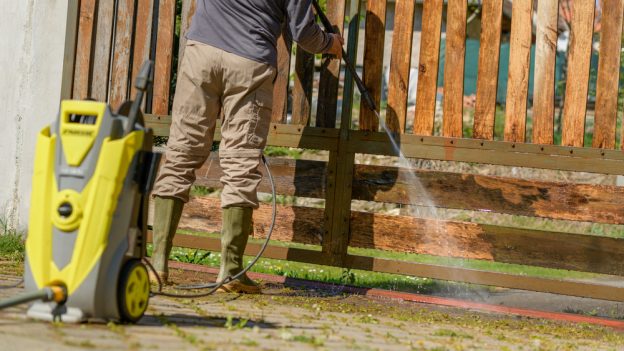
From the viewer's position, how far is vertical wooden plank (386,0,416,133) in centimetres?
582

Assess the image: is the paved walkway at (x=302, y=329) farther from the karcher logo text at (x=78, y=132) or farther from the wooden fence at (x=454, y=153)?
the karcher logo text at (x=78, y=132)

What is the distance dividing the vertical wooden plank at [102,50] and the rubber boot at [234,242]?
1772mm

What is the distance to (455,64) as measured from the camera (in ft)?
18.9

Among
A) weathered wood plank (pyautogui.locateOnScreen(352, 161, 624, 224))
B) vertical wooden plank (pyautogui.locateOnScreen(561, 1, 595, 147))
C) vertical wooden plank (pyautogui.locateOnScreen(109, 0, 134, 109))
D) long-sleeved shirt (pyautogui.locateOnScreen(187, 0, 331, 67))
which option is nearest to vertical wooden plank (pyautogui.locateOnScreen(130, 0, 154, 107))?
vertical wooden plank (pyautogui.locateOnScreen(109, 0, 134, 109))

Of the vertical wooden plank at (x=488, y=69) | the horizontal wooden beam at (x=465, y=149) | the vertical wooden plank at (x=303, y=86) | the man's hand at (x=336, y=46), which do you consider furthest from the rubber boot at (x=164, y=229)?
the vertical wooden plank at (x=488, y=69)

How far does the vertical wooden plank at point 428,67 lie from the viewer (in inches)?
229

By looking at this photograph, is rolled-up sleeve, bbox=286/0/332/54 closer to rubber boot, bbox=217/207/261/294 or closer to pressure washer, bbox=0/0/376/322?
rubber boot, bbox=217/207/261/294

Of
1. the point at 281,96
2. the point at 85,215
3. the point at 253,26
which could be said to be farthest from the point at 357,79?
the point at 85,215

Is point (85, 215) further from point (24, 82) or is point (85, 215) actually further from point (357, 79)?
point (24, 82)

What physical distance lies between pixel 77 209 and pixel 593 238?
3189 mm

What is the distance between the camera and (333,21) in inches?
234

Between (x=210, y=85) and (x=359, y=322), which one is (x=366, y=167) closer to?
(x=210, y=85)

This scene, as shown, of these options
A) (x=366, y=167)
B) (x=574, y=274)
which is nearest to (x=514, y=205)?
(x=366, y=167)

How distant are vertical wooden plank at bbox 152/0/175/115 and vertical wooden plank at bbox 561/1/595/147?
253 cm
